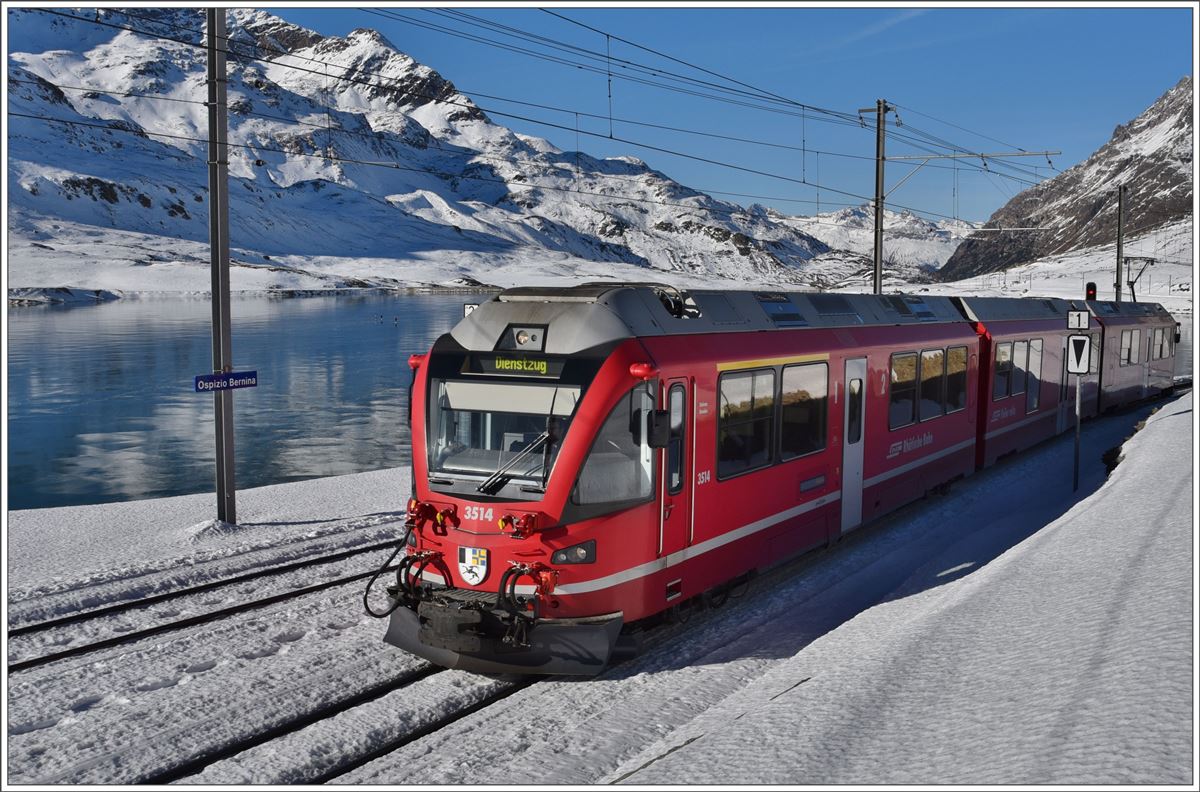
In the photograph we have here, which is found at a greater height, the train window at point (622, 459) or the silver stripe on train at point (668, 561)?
the train window at point (622, 459)

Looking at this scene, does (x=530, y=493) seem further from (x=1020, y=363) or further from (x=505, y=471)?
(x=1020, y=363)

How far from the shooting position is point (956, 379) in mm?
17438

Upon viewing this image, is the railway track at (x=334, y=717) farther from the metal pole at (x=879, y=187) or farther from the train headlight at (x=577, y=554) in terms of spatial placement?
the metal pole at (x=879, y=187)

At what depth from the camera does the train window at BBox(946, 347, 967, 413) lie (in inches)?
673

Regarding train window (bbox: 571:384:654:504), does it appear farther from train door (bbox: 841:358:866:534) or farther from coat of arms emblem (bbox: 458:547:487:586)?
train door (bbox: 841:358:866:534)

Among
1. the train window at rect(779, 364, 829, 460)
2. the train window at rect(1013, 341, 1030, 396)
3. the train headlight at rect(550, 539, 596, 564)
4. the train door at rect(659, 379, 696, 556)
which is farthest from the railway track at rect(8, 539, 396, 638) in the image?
the train window at rect(1013, 341, 1030, 396)

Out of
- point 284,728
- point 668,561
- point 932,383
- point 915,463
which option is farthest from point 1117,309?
point 284,728

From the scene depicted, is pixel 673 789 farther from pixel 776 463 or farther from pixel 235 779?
pixel 776 463

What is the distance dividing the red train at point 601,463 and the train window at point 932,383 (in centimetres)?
327

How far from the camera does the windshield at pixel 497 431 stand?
9.26 metres

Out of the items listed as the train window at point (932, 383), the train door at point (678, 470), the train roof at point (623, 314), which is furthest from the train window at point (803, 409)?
the train window at point (932, 383)

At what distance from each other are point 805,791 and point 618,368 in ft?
14.1

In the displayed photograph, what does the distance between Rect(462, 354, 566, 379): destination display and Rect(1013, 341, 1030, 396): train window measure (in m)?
13.2

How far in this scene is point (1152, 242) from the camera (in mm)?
191000
